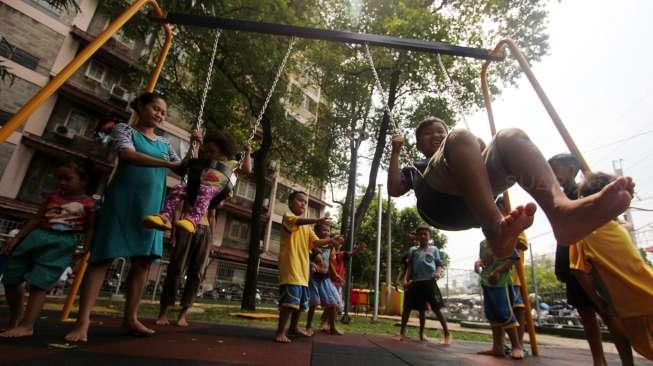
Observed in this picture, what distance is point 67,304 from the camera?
11.2 ft

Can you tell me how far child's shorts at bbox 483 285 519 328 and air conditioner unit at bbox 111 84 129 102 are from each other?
18.8m

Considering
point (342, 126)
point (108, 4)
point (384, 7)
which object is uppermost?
point (384, 7)

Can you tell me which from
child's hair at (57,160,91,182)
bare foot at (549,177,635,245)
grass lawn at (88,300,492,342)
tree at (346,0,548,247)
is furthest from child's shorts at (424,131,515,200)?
tree at (346,0,548,247)

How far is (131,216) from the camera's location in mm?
2594

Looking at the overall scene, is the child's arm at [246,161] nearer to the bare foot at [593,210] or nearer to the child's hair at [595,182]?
the bare foot at [593,210]

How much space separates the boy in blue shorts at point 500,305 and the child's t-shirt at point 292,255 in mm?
2208

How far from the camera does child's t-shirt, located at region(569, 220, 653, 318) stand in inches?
88.6

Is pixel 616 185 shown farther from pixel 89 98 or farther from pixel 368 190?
pixel 89 98

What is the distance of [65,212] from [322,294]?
3.48 m

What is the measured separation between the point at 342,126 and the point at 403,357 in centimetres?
1146

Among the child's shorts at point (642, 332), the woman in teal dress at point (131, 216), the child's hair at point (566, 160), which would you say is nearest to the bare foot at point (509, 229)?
the child's shorts at point (642, 332)

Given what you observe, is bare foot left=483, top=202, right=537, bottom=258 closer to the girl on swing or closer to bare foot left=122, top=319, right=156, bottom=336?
the girl on swing

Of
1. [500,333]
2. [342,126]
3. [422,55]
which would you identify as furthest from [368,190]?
[500,333]

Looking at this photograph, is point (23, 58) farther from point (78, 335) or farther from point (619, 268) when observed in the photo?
point (619, 268)
